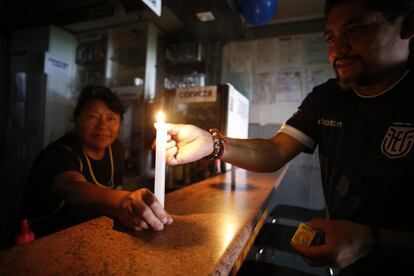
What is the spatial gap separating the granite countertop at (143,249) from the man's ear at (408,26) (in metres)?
0.75

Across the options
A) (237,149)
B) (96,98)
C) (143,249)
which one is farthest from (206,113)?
(143,249)

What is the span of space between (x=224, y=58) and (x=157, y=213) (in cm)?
231

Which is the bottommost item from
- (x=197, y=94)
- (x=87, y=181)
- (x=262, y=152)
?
(x=87, y=181)

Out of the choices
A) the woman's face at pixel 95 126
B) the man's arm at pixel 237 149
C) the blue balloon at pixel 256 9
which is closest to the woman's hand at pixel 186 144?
the man's arm at pixel 237 149

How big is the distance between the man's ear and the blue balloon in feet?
3.34

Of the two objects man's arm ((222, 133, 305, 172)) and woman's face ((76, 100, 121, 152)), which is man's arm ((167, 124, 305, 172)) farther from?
woman's face ((76, 100, 121, 152))

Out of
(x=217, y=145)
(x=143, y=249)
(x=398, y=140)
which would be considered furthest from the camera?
(x=217, y=145)

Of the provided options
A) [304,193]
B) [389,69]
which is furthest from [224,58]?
[389,69]

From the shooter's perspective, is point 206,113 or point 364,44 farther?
point 206,113

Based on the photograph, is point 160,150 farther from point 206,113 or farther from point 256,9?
point 256,9

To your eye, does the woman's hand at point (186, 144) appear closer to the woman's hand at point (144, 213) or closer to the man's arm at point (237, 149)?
the man's arm at point (237, 149)

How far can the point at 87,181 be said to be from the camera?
1164 mm

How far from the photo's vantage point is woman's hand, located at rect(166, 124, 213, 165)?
71 centimetres

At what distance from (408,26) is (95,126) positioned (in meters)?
1.44
